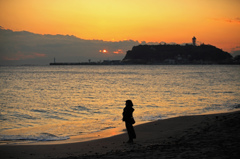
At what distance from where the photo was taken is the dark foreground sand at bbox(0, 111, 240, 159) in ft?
25.9

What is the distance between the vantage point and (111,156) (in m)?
8.40

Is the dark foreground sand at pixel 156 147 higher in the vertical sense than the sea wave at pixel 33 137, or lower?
higher

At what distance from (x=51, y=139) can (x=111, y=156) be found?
5.52m

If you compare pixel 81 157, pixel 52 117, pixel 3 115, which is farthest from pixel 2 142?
pixel 3 115

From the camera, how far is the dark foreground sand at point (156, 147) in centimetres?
790

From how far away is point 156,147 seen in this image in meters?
9.16

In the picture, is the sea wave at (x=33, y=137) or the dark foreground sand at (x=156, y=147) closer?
the dark foreground sand at (x=156, y=147)

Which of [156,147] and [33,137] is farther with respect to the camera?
[33,137]

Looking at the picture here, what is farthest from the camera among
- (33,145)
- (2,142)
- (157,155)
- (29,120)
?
(29,120)

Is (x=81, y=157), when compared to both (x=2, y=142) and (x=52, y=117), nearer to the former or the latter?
(x=2, y=142)

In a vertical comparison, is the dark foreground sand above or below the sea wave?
above

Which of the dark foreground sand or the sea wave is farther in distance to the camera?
the sea wave

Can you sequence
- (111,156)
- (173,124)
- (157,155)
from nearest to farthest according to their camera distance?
(157,155), (111,156), (173,124)

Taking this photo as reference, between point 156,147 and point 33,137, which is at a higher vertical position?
point 156,147
